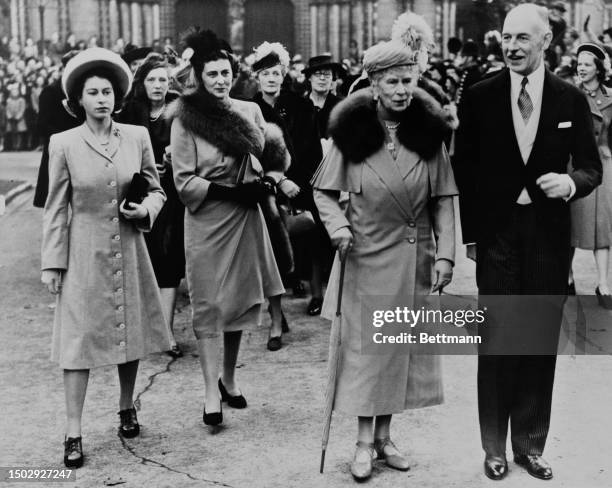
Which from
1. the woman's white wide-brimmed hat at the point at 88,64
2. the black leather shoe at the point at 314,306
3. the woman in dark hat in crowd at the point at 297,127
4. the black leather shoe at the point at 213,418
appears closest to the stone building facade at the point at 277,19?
the woman in dark hat in crowd at the point at 297,127

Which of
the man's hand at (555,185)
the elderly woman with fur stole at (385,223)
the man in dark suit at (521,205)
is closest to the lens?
the man's hand at (555,185)

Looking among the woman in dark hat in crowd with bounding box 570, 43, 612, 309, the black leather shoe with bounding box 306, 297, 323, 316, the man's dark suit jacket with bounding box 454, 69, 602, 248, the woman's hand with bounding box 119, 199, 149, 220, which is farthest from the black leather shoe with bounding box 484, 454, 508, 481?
the woman in dark hat in crowd with bounding box 570, 43, 612, 309

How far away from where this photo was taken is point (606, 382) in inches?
231

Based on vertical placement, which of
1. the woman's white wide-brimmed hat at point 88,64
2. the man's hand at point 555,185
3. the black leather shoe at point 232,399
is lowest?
the black leather shoe at point 232,399

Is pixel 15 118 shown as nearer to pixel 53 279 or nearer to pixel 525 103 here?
pixel 53 279

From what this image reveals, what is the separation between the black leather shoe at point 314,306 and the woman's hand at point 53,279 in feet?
11.0

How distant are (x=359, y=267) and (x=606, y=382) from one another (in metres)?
2.10

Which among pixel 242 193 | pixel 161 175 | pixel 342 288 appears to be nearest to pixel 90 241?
pixel 242 193

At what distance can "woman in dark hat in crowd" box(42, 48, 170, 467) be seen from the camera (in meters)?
4.82

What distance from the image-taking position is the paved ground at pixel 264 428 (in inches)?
181

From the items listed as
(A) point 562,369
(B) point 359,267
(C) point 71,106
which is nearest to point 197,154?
(C) point 71,106

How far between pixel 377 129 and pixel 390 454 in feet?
5.03

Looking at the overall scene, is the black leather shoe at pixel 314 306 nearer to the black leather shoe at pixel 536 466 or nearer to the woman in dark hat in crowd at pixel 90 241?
the woman in dark hat in crowd at pixel 90 241

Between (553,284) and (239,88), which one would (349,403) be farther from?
(239,88)
